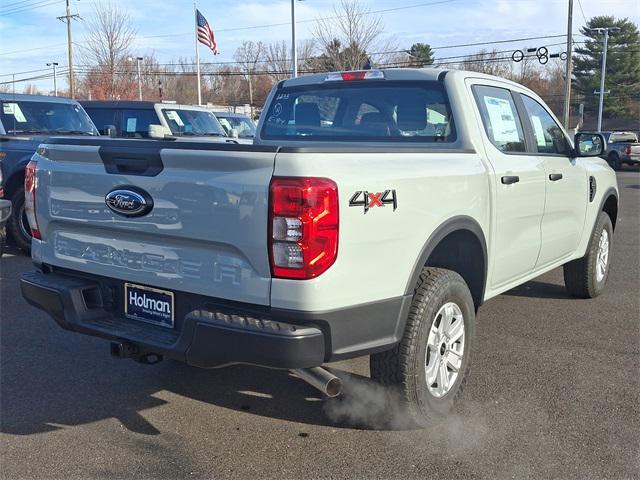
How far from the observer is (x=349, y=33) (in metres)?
29.8

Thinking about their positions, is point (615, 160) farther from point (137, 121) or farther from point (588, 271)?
point (588, 271)

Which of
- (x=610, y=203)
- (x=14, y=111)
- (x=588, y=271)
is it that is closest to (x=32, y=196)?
(x=588, y=271)

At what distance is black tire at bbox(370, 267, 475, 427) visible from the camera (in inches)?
126

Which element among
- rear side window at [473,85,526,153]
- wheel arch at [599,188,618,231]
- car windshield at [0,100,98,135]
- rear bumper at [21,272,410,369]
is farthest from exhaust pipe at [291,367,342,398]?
car windshield at [0,100,98,135]

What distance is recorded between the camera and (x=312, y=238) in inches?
104

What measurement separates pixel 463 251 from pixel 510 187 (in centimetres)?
58

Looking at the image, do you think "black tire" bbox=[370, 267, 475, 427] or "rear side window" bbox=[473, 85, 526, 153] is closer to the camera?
"black tire" bbox=[370, 267, 475, 427]

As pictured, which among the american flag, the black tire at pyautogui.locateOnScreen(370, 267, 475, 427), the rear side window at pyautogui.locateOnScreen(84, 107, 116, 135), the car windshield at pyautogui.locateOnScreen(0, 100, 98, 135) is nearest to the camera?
the black tire at pyautogui.locateOnScreen(370, 267, 475, 427)

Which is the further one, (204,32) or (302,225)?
(204,32)

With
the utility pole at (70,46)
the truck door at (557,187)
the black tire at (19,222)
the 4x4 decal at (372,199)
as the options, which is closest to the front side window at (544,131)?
the truck door at (557,187)

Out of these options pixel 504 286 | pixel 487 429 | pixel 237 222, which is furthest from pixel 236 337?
pixel 504 286

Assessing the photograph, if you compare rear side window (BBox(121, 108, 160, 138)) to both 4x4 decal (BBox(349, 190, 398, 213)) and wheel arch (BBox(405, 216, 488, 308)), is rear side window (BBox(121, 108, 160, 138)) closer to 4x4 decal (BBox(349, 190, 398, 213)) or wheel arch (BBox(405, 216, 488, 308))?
wheel arch (BBox(405, 216, 488, 308))

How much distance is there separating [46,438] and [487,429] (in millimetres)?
2327

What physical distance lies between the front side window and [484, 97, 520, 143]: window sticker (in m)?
0.34
